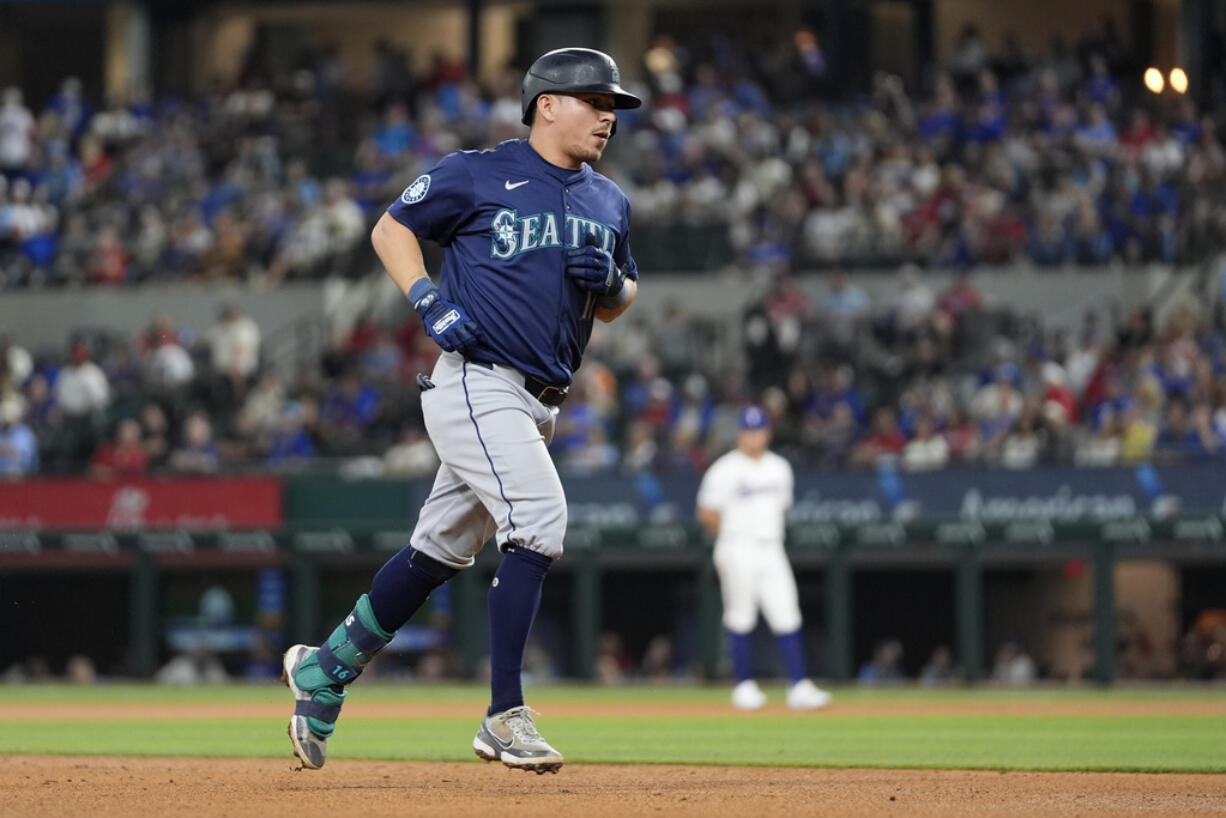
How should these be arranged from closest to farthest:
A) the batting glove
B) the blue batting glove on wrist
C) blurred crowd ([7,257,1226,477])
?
the blue batting glove on wrist, the batting glove, blurred crowd ([7,257,1226,477])

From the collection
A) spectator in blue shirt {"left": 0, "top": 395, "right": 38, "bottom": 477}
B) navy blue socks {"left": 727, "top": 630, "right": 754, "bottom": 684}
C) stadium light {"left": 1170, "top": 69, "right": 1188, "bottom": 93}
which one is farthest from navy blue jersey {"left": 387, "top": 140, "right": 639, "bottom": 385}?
spectator in blue shirt {"left": 0, "top": 395, "right": 38, "bottom": 477}

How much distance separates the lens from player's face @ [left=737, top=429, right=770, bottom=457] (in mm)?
12641

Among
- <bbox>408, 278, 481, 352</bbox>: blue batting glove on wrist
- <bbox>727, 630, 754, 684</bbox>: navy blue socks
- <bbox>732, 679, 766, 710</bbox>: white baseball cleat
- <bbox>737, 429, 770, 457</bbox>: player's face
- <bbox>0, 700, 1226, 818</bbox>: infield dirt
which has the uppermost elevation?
<bbox>408, 278, 481, 352</bbox>: blue batting glove on wrist

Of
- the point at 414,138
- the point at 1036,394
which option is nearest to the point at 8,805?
the point at 1036,394

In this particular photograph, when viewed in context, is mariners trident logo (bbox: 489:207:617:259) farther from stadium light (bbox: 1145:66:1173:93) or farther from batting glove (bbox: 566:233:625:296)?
stadium light (bbox: 1145:66:1173:93)

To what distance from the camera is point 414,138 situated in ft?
76.0

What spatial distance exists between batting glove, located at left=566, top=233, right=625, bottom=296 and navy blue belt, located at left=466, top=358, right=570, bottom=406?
0.33 m

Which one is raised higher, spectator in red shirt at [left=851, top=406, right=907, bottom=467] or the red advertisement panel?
spectator in red shirt at [left=851, top=406, right=907, bottom=467]

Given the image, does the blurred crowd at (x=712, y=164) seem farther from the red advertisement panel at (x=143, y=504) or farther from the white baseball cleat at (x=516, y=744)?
the white baseball cleat at (x=516, y=744)

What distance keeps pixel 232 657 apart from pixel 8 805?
38.9ft

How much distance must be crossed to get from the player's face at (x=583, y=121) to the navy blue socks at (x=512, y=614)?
128cm

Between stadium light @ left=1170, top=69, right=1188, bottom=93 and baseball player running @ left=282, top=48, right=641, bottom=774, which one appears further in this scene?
stadium light @ left=1170, top=69, right=1188, bottom=93

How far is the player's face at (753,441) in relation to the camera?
498 inches

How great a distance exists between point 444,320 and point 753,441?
22.7 ft
